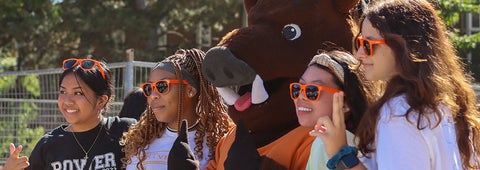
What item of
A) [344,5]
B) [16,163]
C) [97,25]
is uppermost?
[97,25]

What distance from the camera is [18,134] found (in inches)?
300

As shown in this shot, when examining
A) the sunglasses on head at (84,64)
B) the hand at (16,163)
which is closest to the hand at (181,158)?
the hand at (16,163)

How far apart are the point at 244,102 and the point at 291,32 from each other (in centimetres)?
36

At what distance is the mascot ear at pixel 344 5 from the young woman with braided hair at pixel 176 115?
83cm

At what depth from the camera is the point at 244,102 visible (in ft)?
10.2

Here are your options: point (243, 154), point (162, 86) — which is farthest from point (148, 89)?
point (243, 154)

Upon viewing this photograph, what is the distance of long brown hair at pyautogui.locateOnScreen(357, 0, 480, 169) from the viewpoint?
2.26 m

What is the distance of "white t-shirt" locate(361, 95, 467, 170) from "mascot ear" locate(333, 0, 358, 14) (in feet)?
3.18

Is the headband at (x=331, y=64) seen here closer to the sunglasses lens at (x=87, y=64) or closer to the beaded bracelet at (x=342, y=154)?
the beaded bracelet at (x=342, y=154)

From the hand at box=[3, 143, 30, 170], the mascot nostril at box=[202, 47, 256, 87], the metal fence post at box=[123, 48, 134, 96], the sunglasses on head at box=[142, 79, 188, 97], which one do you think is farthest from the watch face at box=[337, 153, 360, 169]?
the metal fence post at box=[123, 48, 134, 96]

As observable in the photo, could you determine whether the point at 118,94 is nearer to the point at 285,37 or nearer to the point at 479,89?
the point at 479,89

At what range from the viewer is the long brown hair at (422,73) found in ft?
7.41

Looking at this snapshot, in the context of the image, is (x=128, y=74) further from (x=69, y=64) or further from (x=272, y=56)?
(x=272, y=56)

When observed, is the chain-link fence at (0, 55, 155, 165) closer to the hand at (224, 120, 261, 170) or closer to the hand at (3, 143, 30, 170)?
the hand at (3, 143, 30, 170)
